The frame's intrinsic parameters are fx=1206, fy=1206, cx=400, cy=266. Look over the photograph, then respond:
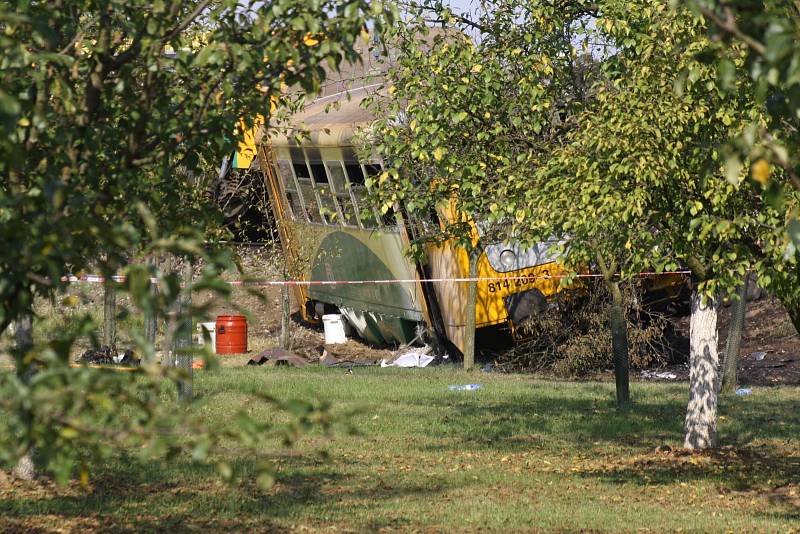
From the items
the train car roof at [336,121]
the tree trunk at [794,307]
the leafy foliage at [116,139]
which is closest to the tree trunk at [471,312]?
the train car roof at [336,121]

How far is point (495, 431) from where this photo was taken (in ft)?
40.9

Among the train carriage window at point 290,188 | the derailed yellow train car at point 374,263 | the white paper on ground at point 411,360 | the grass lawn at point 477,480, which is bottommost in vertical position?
the grass lawn at point 477,480

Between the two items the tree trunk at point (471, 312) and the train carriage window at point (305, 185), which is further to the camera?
the train carriage window at point (305, 185)

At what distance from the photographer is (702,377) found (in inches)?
421

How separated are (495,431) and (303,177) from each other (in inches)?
387

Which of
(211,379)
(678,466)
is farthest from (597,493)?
(211,379)

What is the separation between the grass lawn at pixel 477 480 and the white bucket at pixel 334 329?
310 inches

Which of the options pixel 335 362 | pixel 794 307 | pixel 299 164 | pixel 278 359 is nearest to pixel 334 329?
pixel 335 362

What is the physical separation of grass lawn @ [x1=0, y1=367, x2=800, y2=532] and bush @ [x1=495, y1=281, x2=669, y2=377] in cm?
410

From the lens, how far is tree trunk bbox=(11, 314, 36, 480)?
319 centimetres

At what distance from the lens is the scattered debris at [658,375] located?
18.6 metres

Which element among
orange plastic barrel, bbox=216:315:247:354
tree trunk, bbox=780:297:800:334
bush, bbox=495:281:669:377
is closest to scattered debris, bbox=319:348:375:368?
orange plastic barrel, bbox=216:315:247:354

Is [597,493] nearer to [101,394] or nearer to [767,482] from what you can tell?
[767,482]

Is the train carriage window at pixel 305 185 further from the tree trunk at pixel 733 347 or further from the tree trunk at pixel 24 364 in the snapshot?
the tree trunk at pixel 24 364
